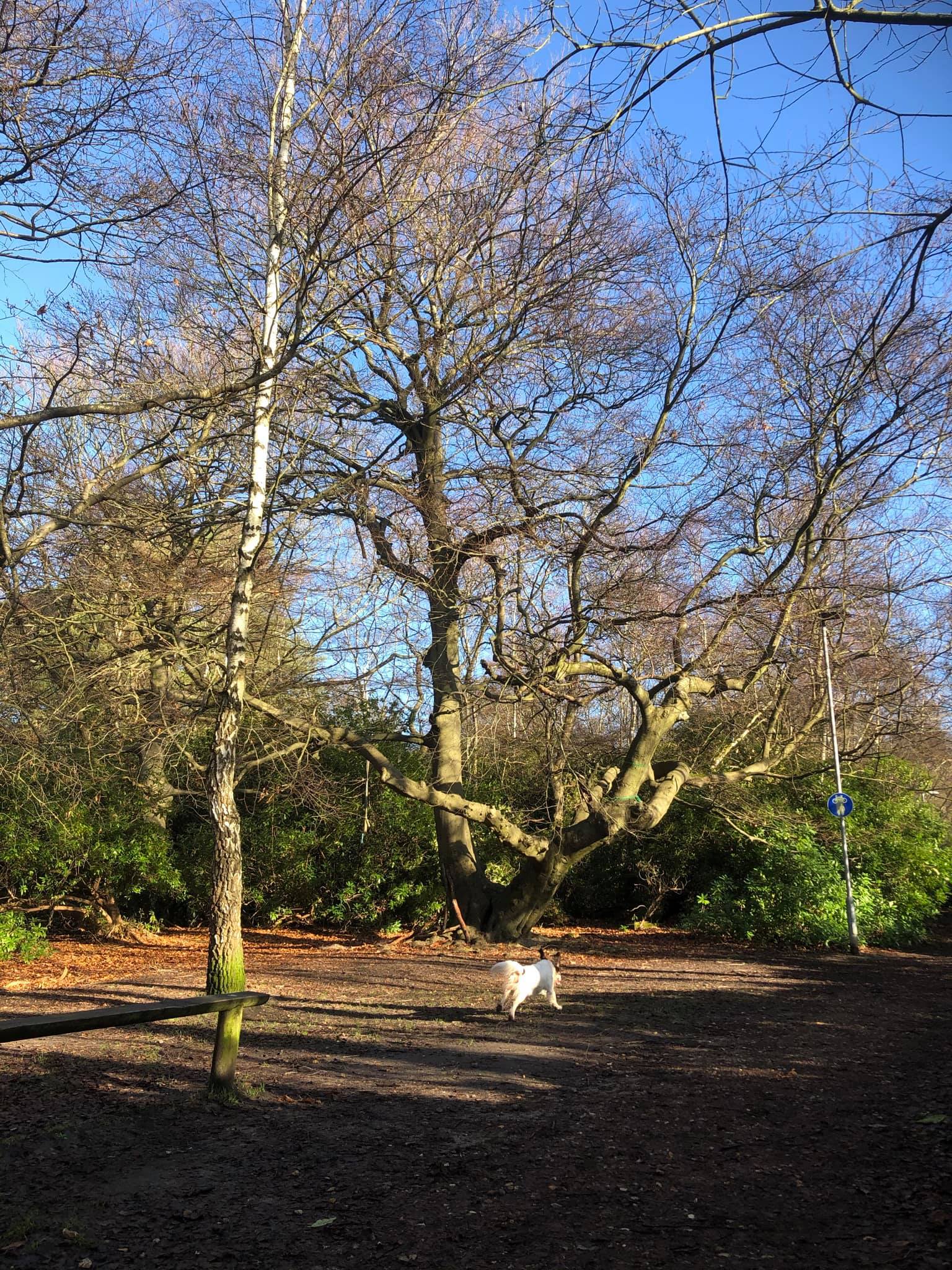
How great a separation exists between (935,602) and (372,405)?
29.6 feet

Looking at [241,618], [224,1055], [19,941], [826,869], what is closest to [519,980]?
[224,1055]

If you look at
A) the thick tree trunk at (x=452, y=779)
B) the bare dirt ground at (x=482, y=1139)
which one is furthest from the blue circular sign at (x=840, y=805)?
the thick tree trunk at (x=452, y=779)

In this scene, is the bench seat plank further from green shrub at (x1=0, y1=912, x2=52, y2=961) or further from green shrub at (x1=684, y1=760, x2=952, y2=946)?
green shrub at (x1=684, y1=760, x2=952, y2=946)

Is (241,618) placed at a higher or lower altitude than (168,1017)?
higher

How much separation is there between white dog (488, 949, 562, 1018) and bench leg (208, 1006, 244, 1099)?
11.5 feet

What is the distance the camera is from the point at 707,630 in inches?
593

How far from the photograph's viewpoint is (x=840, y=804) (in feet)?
49.3

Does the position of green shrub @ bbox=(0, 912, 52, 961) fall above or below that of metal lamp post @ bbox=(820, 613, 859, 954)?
below

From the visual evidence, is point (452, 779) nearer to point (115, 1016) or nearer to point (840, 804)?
point (840, 804)

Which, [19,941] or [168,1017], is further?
[19,941]

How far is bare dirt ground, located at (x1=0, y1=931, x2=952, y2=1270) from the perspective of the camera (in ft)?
12.5

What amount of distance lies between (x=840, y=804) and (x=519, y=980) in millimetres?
8015

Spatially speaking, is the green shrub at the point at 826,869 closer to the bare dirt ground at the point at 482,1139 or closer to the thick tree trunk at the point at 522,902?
the thick tree trunk at the point at 522,902

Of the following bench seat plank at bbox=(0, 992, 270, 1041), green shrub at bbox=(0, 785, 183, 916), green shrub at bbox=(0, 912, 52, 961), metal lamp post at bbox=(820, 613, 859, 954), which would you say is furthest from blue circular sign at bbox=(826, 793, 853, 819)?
green shrub at bbox=(0, 912, 52, 961)
